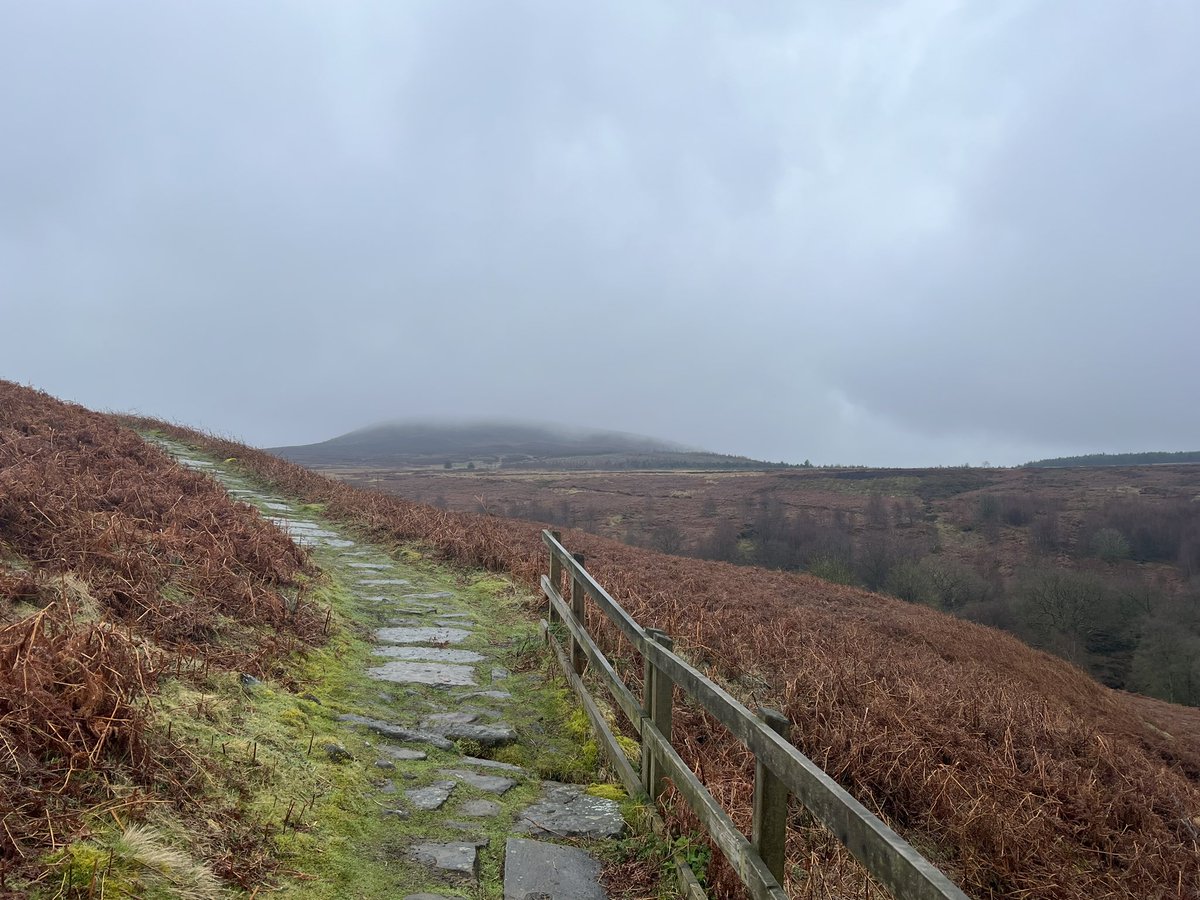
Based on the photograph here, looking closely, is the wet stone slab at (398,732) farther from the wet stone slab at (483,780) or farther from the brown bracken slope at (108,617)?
the brown bracken slope at (108,617)

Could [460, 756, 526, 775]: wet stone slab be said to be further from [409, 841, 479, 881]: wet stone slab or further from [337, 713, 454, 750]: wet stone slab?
[409, 841, 479, 881]: wet stone slab

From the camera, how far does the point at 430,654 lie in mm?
6715

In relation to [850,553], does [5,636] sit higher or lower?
higher

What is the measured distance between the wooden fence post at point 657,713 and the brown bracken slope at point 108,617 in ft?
6.82

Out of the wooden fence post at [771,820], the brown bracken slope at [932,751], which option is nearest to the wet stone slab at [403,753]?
the brown bracken slope at [932,751]

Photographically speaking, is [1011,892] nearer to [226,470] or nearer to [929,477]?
[226,470]

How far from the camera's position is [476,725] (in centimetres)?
523

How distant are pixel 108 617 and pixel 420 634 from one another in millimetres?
3055

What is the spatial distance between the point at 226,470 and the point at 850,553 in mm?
35180

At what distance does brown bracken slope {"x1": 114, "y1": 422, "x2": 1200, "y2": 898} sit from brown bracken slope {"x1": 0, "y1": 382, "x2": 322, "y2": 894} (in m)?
2.69

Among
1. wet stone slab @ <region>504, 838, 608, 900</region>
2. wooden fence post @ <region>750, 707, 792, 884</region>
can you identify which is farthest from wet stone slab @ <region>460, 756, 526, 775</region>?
wooden fence post @ <region>750, 707, 792, 884</region>

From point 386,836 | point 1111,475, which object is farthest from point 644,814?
point 1111,475

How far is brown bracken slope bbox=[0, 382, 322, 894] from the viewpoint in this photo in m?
2.80

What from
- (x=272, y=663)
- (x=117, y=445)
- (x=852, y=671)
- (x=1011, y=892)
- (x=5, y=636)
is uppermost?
(x=117, y=445)
